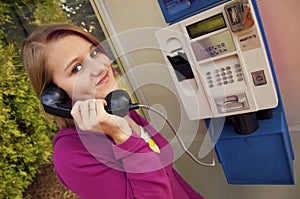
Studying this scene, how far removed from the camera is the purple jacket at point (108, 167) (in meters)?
0.72

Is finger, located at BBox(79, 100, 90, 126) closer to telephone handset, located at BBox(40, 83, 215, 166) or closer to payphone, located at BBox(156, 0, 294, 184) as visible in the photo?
telephone handset, located at BBox(40, 83, 215, 166)

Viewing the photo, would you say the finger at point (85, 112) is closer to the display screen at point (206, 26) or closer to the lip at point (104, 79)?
the lip at point (104, 79)

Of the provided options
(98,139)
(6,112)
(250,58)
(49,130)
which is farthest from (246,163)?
(49,130)

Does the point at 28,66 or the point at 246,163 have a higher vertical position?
the point at 28,66

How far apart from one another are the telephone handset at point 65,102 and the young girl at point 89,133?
1 centimetres

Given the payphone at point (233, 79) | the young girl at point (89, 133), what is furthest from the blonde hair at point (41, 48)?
the payphone at point (233, 79)

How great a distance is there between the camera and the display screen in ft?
2.53

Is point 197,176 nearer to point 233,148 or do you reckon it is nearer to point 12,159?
point 233,148

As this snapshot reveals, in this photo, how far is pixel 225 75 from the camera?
2.72ft

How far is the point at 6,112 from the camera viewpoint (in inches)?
79.3

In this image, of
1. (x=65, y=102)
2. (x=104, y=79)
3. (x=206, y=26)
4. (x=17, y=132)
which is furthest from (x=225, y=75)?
(x=17, y=132)

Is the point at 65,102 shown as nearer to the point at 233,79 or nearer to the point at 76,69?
the point at 76,69

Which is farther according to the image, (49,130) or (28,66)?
(49,130)

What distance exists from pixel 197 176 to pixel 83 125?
2.62 feet
